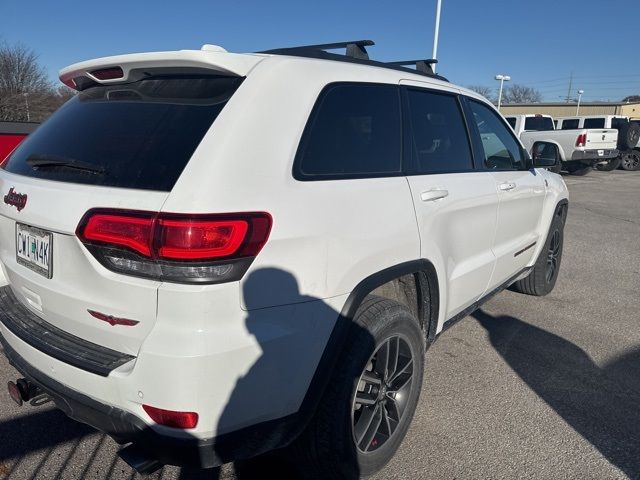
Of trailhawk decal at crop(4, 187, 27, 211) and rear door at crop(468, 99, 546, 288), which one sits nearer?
trailhawk decal at crop(4, 187, 27, 211)

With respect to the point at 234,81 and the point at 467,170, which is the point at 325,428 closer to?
the point at 234,81

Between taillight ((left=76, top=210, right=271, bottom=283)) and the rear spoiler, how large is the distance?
0.62m

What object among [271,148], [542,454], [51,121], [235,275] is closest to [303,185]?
[271,148]

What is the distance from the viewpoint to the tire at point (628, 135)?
1803 cm

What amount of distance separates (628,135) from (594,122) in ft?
5.19

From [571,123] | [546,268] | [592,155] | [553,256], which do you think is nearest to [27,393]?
[546,268]

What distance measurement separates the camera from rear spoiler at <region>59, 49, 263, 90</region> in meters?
1.88

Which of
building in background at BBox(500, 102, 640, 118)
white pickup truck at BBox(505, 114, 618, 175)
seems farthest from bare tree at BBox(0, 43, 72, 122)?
building in background at BBox(500, 102, 640, 118)

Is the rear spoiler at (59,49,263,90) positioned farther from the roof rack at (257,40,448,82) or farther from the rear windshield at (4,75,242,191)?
the roof rack at (257,40,448,82)

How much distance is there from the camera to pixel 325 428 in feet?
6.93

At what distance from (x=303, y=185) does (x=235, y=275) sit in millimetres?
450

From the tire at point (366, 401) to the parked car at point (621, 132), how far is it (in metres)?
18.9

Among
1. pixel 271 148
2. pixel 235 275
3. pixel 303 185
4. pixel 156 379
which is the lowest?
pixel 156 379

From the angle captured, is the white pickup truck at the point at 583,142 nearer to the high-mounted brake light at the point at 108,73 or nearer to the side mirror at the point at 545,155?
the side mirror at the point at 545,155
